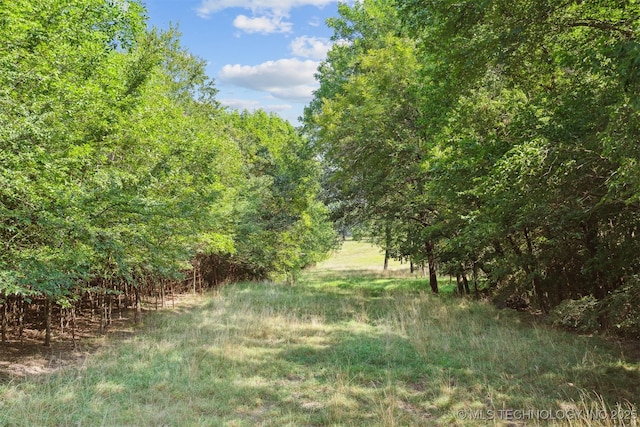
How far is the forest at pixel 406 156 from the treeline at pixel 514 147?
0.05m

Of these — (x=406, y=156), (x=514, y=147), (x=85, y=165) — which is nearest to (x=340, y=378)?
(x=514, y=147)

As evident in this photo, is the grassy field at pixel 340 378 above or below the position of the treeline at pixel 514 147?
below

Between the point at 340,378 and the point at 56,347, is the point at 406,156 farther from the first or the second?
the point at 56,347

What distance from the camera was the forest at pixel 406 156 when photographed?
20.7 feet

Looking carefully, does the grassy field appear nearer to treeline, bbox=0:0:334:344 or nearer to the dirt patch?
the dirt patch

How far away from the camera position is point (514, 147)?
21.8ft

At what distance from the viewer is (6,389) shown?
22.9ft

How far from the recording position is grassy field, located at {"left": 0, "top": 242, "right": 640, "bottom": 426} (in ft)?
20.3

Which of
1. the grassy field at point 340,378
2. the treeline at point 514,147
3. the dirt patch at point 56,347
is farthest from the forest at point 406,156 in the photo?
the grassy field at point 340,378

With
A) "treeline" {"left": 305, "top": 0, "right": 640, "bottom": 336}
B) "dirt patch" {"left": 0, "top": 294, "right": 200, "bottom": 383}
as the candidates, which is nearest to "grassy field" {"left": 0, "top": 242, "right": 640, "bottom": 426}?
"dirt patch" {"left": 0, "top": 294, "right": 200, "bottom": 383}

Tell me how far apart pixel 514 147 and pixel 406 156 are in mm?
11840

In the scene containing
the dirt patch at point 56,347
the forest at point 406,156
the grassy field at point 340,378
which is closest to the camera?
the grassy field at point 340,378

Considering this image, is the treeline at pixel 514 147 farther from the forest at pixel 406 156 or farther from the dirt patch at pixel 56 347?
the dirt patch at pixel 56 347

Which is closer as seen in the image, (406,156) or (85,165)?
(85,165)
